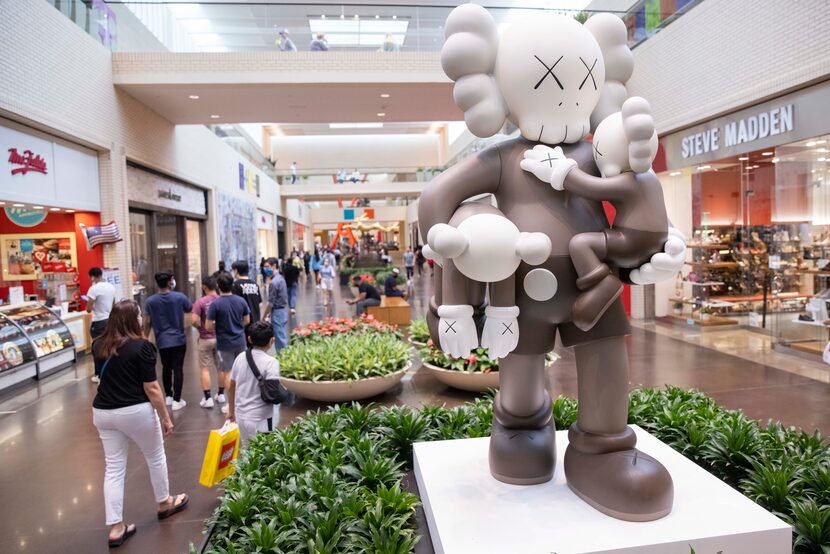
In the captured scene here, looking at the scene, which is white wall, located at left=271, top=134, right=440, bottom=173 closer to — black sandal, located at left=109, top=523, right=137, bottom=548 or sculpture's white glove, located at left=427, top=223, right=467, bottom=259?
black sandal, located at left=109, top=523, right=137, bottom=548

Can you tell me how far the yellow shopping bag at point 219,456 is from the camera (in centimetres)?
343

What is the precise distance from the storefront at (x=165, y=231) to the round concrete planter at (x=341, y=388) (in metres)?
6.21

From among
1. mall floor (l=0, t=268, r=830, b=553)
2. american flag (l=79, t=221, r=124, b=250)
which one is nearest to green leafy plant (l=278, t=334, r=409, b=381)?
mall floor (l=0, t=268, r=830, b=553)

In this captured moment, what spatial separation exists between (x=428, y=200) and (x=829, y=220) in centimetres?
743

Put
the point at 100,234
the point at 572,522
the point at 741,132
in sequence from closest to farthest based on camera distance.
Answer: the point at 572,522, the point at 741,132, the point at 100,234

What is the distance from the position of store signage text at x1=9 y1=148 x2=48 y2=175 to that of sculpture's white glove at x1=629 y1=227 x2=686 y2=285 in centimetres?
796

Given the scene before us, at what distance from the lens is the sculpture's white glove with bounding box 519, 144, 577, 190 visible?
6.79 feet

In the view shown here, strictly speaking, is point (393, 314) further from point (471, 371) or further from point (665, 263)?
point (665, 263)

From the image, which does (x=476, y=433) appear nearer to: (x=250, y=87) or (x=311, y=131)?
(x=250, y=87)

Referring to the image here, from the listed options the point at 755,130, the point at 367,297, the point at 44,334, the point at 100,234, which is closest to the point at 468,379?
the point at 367,297

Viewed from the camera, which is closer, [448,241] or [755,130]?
[448,241]

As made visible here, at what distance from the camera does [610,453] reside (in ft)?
7.24

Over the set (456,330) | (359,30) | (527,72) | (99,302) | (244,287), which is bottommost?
(99,302)

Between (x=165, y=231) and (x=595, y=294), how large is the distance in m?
12.5
